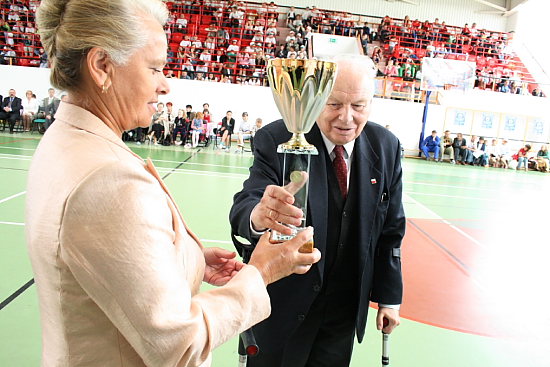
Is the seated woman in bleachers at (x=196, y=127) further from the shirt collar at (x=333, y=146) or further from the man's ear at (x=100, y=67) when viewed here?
the man's ear at (x=100, y=67)

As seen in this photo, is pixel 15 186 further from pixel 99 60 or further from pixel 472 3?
pixel 472 3

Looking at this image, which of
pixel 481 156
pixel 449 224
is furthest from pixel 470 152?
pixel 449 224

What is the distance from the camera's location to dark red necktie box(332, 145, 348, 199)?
201 centimetres

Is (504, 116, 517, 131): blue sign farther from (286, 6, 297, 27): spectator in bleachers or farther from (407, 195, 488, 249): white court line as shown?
(407, 195, 488, 249): white court line

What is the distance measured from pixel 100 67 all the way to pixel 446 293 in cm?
452

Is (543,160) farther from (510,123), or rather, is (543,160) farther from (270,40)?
(270,40)

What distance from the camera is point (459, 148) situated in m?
20.4

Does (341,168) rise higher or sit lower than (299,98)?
lower

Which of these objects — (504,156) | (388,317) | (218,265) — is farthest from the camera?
(504,156)

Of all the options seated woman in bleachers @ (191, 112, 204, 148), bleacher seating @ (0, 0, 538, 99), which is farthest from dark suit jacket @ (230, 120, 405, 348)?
bleacher seating @ (0, 0, 538, 99)

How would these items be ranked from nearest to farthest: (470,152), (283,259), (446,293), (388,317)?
(283,259)
(388,317)
(446,293)
(470,152)

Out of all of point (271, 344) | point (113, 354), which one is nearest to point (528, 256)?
point (271, 344)

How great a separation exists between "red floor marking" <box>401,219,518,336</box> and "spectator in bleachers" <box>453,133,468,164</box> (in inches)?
587

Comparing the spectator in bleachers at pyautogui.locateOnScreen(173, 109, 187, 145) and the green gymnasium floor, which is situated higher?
the spectator in bleachers at pyautogui.locateOnScreen(173, 109, 187, 145)
